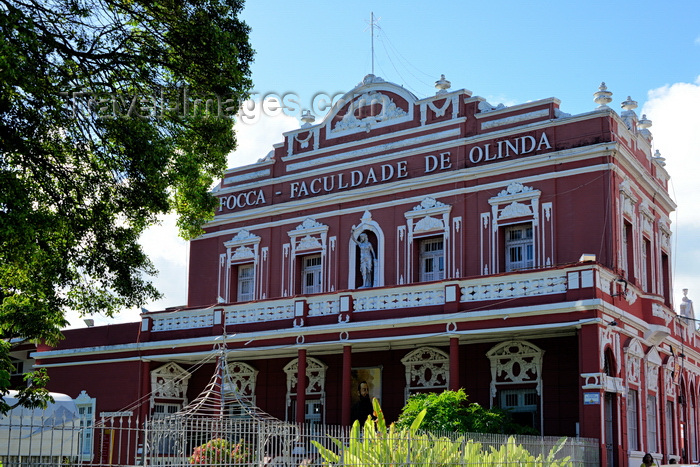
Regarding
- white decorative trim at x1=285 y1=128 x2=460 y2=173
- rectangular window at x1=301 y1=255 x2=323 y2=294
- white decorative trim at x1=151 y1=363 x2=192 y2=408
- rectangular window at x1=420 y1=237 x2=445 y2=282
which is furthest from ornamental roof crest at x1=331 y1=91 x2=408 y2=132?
white decorative trim at x1=151 y1=363 x2=192 y2=408

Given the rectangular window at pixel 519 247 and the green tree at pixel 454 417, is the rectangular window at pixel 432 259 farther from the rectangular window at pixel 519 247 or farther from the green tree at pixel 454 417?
the green tree at pixel 454 417

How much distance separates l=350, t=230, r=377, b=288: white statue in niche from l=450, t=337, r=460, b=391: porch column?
5.05 metres

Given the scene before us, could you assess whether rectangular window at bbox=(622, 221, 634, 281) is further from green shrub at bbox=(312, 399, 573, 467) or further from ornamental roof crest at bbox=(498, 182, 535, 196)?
green shrub at bbox=(312, 399, 573, 467)

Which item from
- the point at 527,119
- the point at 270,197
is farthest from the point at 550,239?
the point at 270,197

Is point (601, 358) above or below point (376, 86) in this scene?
below

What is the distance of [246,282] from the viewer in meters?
28.2

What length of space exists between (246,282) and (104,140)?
15272 millimetres

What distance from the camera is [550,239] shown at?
72.3 feet

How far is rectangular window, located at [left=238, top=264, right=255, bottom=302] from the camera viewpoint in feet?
91.7

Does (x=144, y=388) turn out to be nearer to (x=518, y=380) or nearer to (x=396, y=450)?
(x=518, y=380)

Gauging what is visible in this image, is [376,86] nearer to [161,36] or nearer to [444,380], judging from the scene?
[444,380]

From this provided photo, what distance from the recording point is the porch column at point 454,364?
19875mm

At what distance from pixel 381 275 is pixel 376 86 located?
561cm

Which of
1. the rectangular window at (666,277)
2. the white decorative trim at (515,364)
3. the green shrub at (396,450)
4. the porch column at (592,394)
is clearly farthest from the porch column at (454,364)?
the rectangular window at (666,277)
